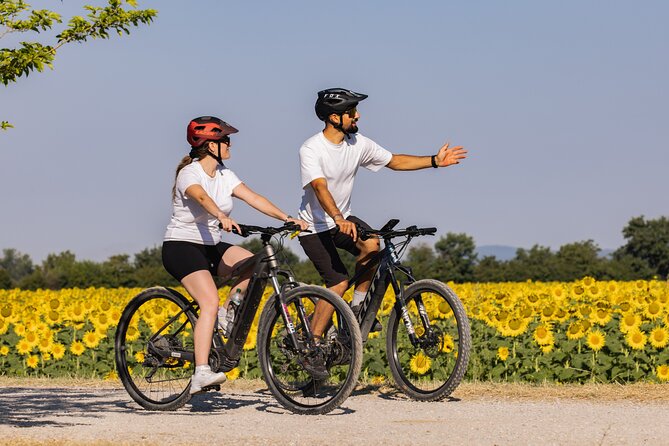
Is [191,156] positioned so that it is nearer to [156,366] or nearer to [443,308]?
[156,366]

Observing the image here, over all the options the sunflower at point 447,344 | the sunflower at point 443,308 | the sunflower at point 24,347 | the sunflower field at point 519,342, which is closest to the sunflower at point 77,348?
the sunflower field at point 519,342

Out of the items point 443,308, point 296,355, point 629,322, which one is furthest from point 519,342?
point 296,355

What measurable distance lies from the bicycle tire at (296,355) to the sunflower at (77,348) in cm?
569

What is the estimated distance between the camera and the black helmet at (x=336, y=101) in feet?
30.7

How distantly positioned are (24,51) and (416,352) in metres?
5.34

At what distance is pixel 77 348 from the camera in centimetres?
1416

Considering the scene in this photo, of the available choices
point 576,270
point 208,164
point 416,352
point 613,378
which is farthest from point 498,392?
point 576,270

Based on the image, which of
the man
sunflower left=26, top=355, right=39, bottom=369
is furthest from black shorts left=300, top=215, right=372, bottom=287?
sunflower left=26, top=355, right=39, bottom=369

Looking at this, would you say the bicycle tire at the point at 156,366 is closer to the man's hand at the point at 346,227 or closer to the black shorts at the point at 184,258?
the black shorts at the point at 184,258

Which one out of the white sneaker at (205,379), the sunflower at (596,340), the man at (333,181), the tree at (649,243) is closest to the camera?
the white sneaker at (205,379)

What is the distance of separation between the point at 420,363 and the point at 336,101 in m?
3.14

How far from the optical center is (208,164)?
888 centimetres

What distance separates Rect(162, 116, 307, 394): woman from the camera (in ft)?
28.5

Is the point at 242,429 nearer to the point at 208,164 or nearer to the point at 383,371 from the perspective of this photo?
the point at 208,164
